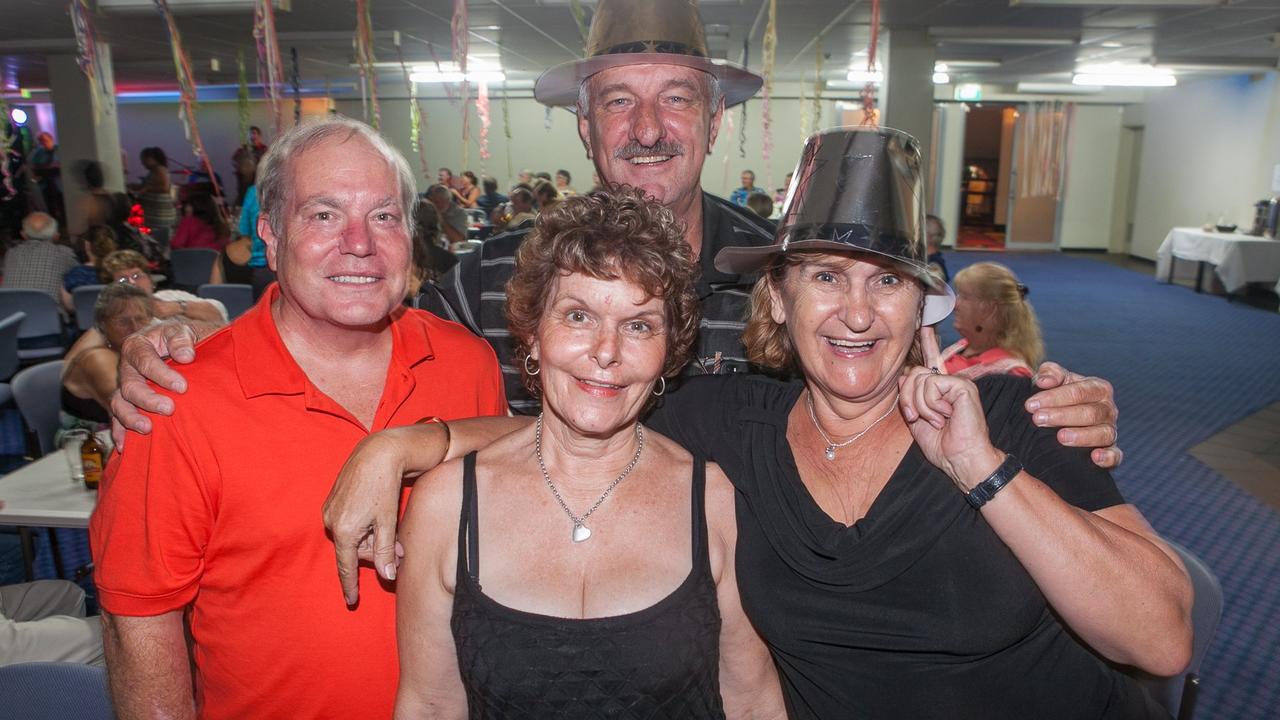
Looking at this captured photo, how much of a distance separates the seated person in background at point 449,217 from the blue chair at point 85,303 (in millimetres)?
3671

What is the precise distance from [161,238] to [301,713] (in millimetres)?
10833

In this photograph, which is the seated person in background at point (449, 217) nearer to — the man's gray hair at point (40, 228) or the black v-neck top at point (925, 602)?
the man's gray hair at point (40, 228)

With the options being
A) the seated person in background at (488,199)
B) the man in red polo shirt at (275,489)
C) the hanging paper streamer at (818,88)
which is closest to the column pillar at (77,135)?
the seated person in background at (488,199)

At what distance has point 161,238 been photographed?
10797 millimetres

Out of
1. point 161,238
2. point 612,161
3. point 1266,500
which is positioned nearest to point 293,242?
point 612,161

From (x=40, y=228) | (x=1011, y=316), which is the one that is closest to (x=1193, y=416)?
(x=1011, y=316)

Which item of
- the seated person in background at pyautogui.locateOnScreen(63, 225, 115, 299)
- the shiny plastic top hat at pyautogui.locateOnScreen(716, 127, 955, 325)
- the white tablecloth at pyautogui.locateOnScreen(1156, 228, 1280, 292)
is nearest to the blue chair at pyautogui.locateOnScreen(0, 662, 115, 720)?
the shiny plastic top hat at pyautogui.locateOnScreen(716, 127, 955, 325)

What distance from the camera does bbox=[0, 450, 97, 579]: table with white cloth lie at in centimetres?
321

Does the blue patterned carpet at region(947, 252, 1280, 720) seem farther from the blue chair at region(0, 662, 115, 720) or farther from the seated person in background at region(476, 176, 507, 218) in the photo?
the seated person in background at region(476, 176, 507, 218)

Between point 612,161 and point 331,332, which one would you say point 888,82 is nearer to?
point 612,161

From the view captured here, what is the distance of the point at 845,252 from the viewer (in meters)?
1.67

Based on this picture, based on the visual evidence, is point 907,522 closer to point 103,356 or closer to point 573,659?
point 573,659

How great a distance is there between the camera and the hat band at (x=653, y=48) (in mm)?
2326

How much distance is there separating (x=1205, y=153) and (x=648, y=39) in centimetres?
1713
